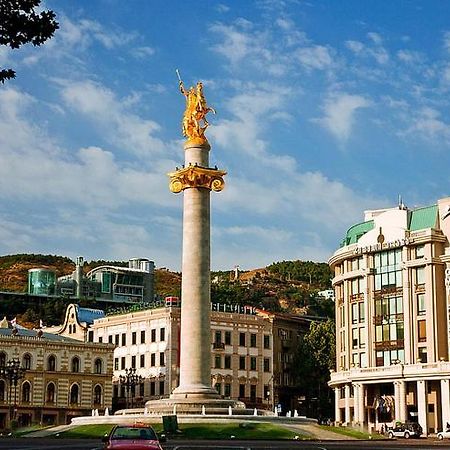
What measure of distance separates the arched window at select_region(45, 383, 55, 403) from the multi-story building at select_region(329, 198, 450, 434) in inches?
1274

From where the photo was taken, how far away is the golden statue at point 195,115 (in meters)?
76.1

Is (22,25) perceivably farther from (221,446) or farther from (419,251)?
(419,251)

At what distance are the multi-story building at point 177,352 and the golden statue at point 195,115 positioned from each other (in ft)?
133

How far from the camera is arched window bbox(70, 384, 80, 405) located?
354 feet

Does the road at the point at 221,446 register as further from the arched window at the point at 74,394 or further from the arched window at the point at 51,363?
the arched window at the point at 74,394

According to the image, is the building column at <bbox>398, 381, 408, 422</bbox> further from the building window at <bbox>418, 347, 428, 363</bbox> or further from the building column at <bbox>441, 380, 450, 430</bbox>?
the building column at <bbox>441, 380, 450, 430</bbox>

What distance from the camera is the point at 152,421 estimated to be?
6800 centimetres

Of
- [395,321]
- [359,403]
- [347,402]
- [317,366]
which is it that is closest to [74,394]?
[347,402]

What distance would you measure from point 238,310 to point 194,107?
50636mm

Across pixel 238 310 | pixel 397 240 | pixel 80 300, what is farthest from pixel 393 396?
pixel 80 300

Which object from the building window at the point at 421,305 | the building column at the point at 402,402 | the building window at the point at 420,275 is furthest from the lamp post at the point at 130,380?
the building window at the point at 420,275

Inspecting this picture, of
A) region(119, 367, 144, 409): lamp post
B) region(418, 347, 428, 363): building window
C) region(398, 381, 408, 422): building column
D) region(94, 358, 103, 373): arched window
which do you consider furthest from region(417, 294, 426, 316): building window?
region(94, 358, 103, 373): arched window

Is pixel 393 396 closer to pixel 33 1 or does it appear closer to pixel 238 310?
pixel 238 310

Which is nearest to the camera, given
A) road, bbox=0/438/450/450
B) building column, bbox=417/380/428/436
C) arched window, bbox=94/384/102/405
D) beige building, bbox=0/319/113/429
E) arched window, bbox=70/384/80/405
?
road, bbox=0/438/450/450
